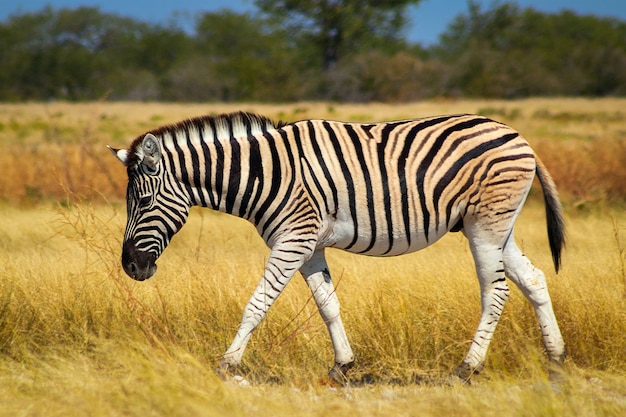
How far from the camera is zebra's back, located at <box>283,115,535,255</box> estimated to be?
212 inches

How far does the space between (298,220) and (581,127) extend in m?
19.6

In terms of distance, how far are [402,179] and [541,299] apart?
50.5 inches

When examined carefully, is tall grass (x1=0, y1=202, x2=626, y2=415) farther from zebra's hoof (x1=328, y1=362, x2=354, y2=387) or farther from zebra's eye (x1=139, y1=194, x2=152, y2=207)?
zebra's eye (x1=139, y1=194, x2=152, y2=207)

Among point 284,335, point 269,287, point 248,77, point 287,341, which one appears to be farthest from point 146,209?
point 248,77

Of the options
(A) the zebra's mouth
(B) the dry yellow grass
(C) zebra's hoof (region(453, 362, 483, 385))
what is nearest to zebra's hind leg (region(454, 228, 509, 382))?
(C) zebra's hoof (region(453, 362, 483, 385))

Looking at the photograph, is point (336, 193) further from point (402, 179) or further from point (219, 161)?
point (219, 161)

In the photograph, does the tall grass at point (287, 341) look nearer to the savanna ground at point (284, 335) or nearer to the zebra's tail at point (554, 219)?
the savanna ground at point (284, 335)

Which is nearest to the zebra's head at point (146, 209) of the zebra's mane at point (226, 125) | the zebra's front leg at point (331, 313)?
the zebra's mane at point (226, 125)

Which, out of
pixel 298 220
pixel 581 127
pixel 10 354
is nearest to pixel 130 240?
pixel 298 220

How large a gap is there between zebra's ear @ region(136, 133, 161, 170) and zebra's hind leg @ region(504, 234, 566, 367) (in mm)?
2529

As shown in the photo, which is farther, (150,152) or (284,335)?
(284,335)

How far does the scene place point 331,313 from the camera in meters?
5.55

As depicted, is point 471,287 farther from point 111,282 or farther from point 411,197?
point 111,282

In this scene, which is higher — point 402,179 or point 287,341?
point 402,179
